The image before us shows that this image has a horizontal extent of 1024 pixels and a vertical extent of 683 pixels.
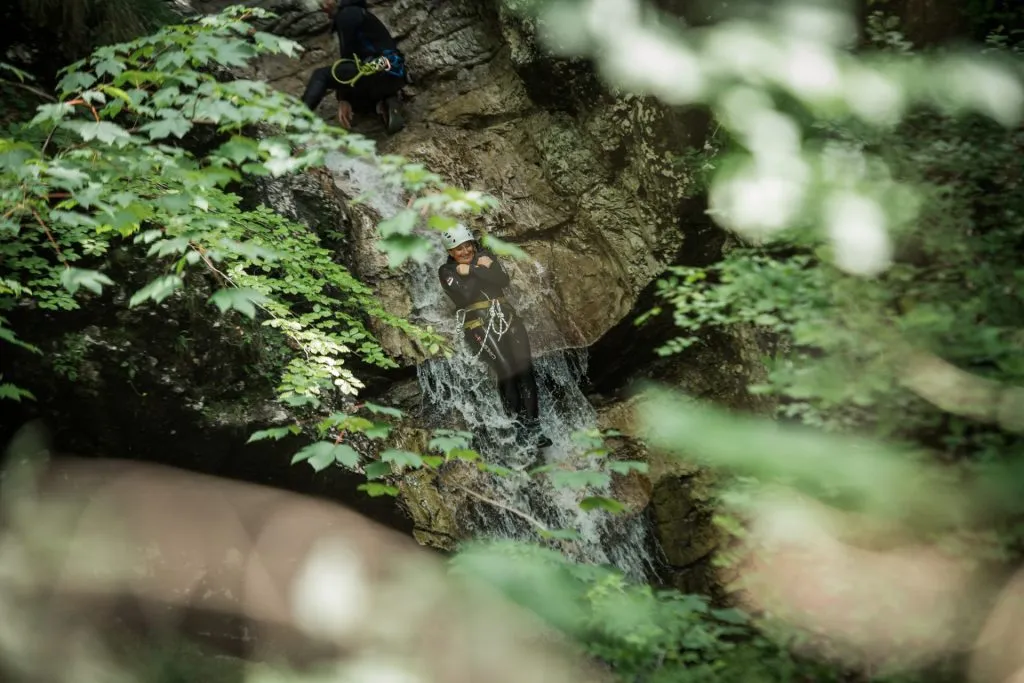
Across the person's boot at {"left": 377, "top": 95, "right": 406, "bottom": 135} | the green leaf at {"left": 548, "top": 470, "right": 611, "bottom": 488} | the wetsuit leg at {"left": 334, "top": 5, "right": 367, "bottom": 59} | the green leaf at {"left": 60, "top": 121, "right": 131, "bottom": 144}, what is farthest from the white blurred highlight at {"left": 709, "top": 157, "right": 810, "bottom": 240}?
the person's boot at {"left": 377, "top": 95, "right": 406, "bottom": 135}

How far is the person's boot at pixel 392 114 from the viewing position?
7.69m

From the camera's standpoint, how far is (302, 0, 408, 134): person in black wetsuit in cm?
691

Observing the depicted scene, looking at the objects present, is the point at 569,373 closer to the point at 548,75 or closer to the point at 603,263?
the point at 603,263

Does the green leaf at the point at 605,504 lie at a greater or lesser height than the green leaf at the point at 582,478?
lesser

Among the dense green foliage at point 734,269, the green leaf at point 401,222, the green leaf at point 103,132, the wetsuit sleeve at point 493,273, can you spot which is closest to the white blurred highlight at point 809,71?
the dense green foliage at point 734,269

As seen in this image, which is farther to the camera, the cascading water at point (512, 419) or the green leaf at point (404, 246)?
the cascading water at point (512, 419)

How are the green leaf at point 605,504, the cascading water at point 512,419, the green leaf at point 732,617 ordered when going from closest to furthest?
the green leaf at point 605,504 → the green leaf at point 732,617 → the cascading water at point 512,419

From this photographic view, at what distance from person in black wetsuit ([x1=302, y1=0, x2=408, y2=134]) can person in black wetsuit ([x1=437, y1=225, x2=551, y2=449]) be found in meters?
2.35

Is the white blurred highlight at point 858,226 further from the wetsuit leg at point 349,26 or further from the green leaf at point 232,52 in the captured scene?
the wetsuit leg at point 349,26

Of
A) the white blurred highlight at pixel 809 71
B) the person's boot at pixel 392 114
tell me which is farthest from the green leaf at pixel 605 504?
the person's boot at pixel 392 114

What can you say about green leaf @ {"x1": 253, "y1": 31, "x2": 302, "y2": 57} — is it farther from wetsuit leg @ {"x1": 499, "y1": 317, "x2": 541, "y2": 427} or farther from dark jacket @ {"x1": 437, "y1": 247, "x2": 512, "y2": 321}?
wetsuit leg @ {"x1": 499, "y1": 317, "x2": 541, "y2": 427}

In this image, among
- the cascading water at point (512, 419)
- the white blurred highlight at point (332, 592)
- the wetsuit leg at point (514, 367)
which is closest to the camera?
the white blurred highlight at point (332, 592)

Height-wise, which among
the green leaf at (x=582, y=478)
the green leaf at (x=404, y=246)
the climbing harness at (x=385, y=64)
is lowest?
the green leaf at (x=582, y=478)

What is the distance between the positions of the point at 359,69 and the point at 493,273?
9.01 ft
